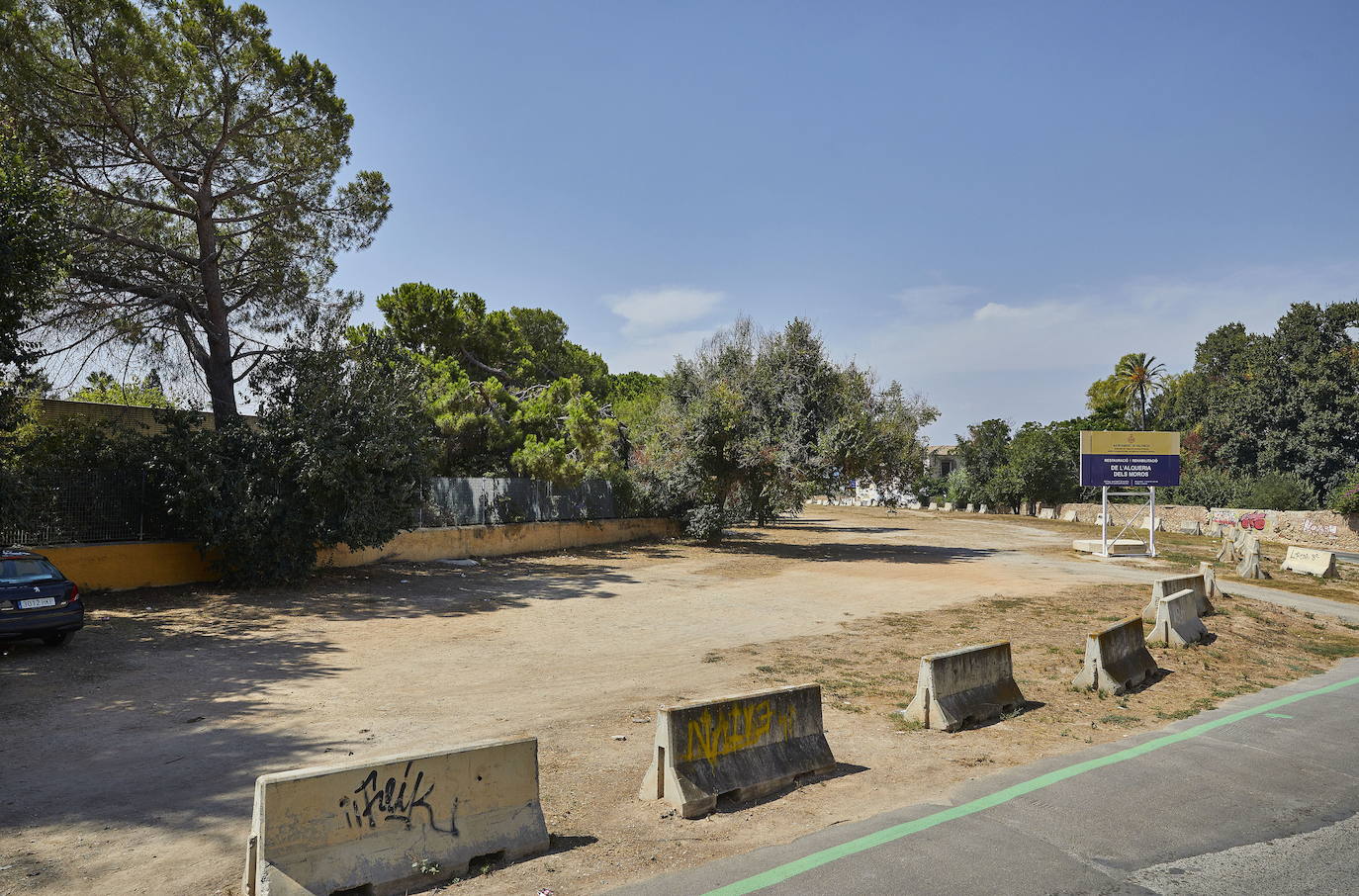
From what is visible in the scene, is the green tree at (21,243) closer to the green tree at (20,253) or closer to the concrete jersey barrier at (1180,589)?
the green tree at (20,253)

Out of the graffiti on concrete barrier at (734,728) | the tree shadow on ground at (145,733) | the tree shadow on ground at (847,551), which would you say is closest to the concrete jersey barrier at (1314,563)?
the tree shadow on ground at (847,551)

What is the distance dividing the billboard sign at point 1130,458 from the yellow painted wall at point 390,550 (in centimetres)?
1531

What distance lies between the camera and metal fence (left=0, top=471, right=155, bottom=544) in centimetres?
1438

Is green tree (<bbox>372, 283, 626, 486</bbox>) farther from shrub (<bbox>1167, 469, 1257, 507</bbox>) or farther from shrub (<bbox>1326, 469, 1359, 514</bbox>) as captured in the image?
shrub (<bbox>1167, 469, 1257, 507</bbox>)

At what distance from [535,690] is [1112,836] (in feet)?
21.1

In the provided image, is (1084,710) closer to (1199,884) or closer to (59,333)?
(1199,884)

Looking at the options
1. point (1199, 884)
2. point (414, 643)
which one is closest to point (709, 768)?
point (1199, 884)

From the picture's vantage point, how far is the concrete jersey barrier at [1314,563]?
24.1 meters

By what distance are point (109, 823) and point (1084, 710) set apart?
9013 mm

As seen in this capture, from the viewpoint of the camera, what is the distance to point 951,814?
5.78 m

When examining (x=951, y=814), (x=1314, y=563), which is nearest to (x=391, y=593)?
(x=951, y=814)

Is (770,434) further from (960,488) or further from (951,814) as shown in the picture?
(960,488)

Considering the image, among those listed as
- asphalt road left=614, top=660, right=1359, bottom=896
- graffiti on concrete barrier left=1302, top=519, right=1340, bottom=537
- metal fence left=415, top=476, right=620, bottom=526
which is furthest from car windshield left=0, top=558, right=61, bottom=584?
graffiti on concrete barrier left=1302, top=519, right=1340, bottom=537

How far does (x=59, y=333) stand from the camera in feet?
61.7
